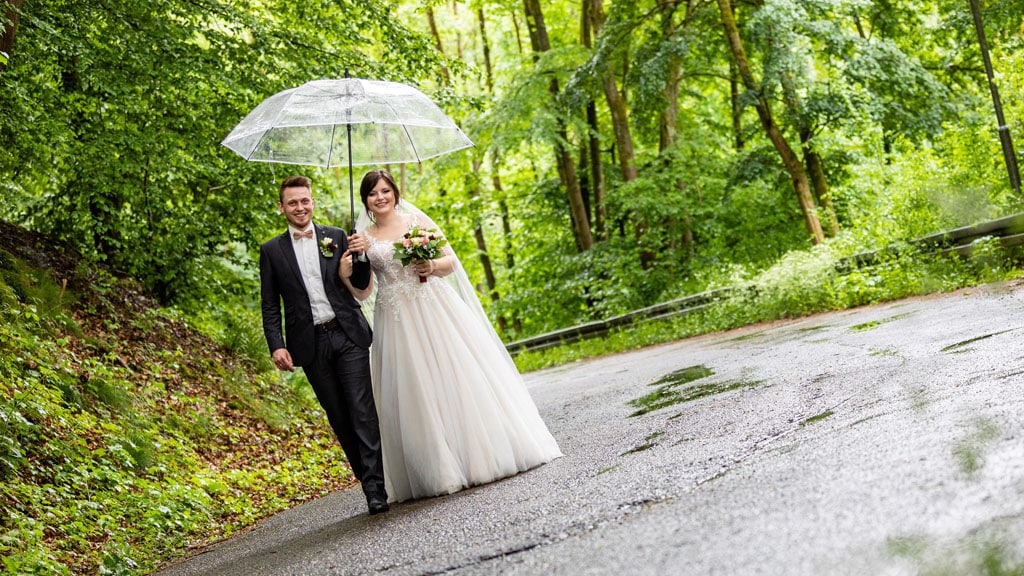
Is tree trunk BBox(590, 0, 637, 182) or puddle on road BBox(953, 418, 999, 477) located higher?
tree trunk BBox(590, 0, 637, 182)

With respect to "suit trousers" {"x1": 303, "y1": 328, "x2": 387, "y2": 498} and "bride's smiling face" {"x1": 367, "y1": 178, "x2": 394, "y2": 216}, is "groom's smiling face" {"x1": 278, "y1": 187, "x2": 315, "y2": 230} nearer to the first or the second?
"bride's smiling face" {"x1": 367, "y1": 178, "x2": 394, "y2": 216}

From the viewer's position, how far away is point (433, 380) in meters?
7.03

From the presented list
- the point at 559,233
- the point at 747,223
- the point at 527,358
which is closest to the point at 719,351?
the point at 527,358

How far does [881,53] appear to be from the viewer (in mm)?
21141

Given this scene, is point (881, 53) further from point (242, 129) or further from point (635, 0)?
point (242, 129)

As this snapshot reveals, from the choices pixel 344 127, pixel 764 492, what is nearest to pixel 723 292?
pixel 344 127

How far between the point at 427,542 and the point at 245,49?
1053 cm

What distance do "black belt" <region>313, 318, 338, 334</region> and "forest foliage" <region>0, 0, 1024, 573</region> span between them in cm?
201

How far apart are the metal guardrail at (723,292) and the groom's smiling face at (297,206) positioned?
20.0 ft

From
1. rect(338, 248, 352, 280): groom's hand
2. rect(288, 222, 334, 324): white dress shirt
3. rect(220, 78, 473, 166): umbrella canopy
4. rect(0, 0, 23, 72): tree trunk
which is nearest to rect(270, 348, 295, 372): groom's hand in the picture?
rect(288, 222, 334, 324): white dress shirt

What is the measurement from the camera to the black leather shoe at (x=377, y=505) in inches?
260

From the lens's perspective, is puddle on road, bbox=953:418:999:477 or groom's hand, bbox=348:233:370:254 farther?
groom's hand, bbox=348:233:370:254

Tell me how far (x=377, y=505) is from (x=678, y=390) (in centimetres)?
429

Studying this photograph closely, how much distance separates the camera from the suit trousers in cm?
667
